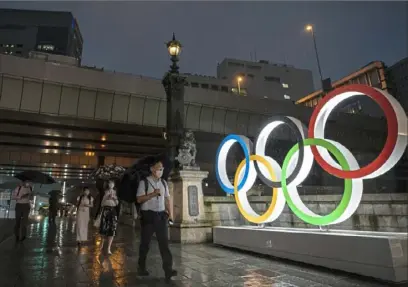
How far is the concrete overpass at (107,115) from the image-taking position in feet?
61.2

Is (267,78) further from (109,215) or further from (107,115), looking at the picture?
(109,215)

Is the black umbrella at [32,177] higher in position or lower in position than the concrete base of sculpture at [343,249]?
higher

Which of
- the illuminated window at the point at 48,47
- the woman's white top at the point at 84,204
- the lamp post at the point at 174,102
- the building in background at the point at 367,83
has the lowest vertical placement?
the woman's white top at the point at 84,204


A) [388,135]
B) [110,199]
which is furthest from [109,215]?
[388,135]

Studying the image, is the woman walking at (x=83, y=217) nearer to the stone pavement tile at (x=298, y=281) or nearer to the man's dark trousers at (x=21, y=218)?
the man's dark trousers at (x=21, y=218)

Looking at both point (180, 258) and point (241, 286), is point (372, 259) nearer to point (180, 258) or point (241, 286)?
point (241, 286)

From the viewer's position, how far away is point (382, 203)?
682 cm

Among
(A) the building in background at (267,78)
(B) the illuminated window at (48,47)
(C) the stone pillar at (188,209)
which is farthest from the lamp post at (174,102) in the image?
(B) the illuminated window at (48,47)

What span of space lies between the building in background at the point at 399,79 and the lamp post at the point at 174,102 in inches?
635

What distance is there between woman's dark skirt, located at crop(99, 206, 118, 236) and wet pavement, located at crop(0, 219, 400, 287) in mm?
590

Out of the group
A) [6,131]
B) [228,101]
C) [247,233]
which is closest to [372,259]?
[247,233]

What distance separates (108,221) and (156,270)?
10.0ft

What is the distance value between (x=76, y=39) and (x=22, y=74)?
102537 mm

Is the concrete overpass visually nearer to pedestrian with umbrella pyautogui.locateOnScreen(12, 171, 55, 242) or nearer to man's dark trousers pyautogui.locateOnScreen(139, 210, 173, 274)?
pedestrian with umbrella pyautogui.locateOnScreen(12, 171, 55, 242)
